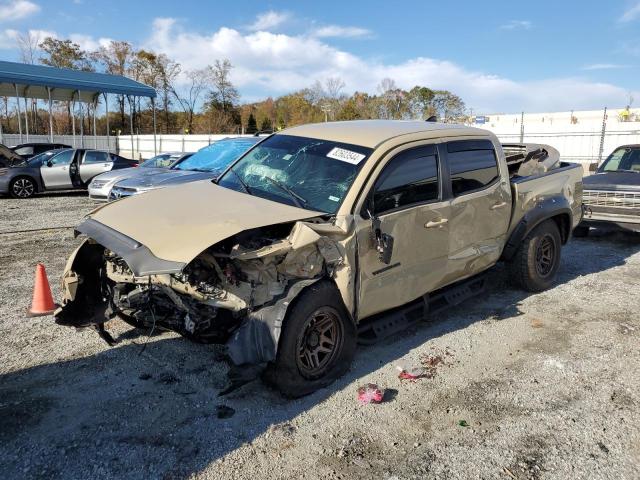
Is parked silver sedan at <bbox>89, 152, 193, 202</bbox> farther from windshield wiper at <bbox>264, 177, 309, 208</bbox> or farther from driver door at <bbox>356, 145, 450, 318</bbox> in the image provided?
driver door at <bbox>356, 145, 450, 318</bbox>

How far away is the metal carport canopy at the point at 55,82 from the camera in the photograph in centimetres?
2270

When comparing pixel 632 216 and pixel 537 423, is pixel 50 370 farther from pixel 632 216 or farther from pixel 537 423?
pixel 632 216

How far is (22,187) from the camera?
48.0 feet

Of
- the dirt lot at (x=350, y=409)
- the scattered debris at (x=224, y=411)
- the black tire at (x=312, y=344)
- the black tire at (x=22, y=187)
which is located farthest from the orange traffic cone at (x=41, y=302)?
the black tire at (x=22, y=187)

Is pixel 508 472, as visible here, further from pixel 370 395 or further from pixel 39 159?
pixel 39 159

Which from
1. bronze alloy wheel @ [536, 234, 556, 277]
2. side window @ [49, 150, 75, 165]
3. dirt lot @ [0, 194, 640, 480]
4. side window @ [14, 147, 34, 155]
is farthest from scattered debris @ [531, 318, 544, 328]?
side window @ [14, 147, 34, 155]

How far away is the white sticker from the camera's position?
4014mm

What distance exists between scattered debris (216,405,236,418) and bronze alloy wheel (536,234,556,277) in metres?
4.04

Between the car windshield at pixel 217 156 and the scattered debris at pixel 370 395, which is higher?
the car windshield at pixel 217 156

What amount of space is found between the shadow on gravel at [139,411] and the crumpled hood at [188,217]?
114 cm

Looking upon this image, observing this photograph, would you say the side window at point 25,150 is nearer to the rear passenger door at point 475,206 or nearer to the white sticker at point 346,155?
the white sticker at point 346,155

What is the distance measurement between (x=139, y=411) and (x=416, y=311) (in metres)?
2.44

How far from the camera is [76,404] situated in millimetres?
3461

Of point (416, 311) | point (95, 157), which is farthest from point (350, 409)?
point (95, 157)
